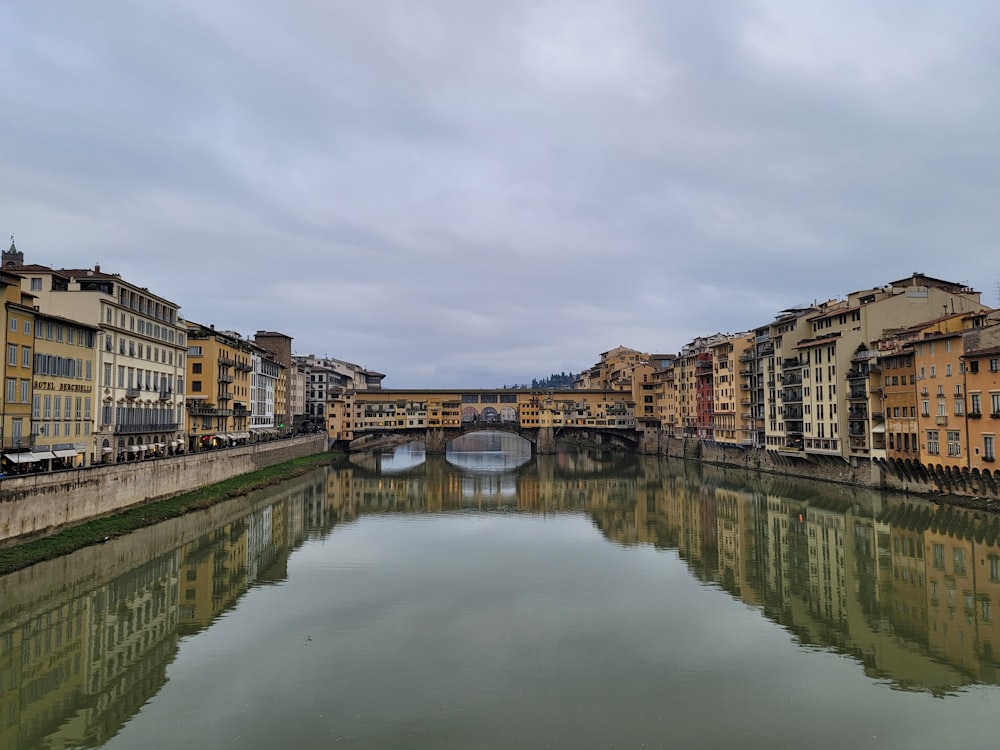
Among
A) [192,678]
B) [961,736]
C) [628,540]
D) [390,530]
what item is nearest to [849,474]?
[628,540]

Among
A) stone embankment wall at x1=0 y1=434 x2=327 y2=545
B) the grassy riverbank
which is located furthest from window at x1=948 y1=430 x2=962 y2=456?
stone embankment wall at x1=0 y1=434 x2=327 y2=545

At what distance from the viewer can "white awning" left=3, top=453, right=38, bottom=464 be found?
3150cm

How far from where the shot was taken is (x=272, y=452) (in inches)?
2672

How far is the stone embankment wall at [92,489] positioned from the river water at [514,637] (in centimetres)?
219

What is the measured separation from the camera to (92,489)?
33.2 m

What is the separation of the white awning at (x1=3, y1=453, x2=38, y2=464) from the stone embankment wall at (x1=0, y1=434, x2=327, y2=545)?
2.79 meters

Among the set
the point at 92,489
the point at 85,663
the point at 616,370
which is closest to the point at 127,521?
the point at 92,489

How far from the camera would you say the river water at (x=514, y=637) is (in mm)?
14906

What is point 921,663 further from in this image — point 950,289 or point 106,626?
point 950,289

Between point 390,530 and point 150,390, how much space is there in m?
22.1

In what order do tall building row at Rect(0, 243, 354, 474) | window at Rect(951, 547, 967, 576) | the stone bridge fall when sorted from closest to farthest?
window at Rect(951, 547, 967, 576)
tall building row at Rect(0, 243, 354, 474)
the stone bridge

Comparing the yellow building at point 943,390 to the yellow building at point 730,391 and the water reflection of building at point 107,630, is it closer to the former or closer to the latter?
the yellow building at point 730,391

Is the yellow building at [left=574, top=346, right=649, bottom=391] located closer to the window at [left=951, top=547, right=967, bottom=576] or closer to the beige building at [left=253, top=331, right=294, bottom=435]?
the beige building at [left=253, top=331, right=294, bottom=435]

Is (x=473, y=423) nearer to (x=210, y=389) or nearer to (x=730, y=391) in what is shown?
(x=730, y=391)
